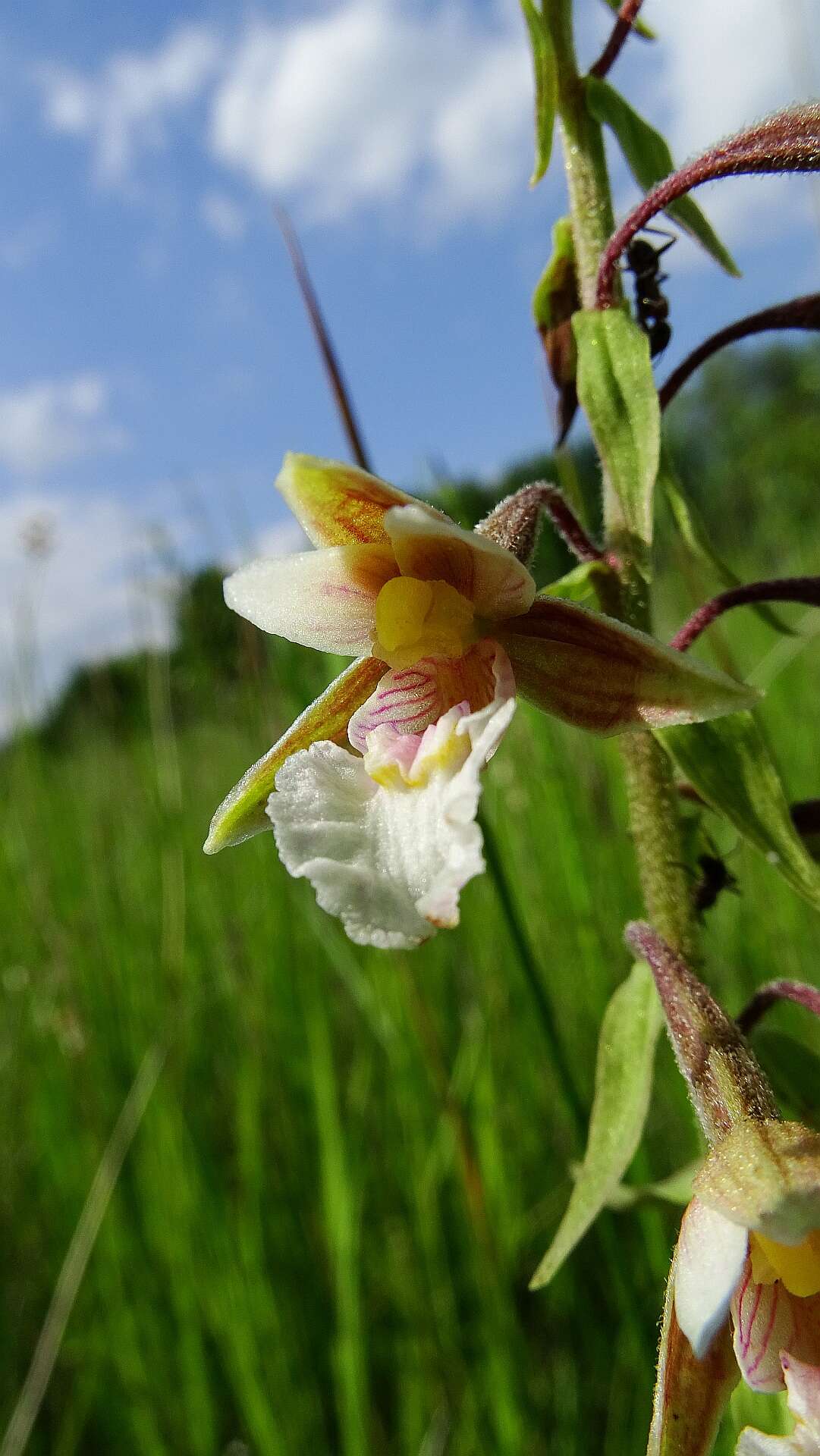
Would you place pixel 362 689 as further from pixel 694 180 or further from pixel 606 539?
pixel 694 180

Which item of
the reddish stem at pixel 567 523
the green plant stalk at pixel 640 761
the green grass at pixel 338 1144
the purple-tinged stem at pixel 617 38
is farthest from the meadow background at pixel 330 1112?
the purple-tinged stem at pixel 617 38

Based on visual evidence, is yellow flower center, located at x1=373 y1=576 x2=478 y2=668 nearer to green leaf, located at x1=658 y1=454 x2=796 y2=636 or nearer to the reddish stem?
the reddish stem

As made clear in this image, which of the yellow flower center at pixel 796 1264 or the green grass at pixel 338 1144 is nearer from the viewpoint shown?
the yellow flower center at pixel 796 1264

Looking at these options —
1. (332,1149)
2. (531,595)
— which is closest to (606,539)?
(531,595)

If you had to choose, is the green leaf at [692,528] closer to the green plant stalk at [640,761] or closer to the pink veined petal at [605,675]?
the green plant stalk at [640,761]

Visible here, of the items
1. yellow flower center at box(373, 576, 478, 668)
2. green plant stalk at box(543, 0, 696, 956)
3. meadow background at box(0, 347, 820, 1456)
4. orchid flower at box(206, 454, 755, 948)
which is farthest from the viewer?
meadow background at box(0, 347, 820, 1456)

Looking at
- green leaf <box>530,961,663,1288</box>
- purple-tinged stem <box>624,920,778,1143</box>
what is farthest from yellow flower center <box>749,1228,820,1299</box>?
green leaf <box>530,961,663,1288</box>
